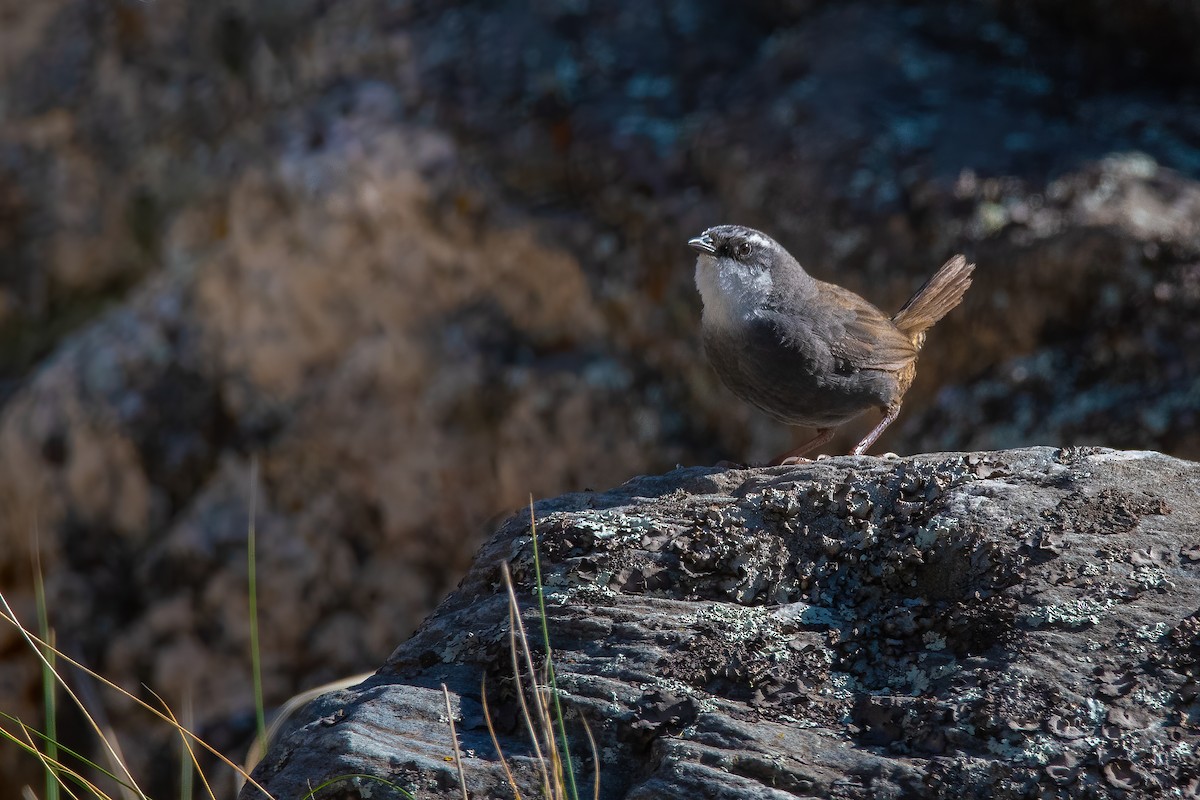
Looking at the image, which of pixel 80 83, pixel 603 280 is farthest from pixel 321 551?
pixel 80 83

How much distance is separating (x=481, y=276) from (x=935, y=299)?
243 centimetres

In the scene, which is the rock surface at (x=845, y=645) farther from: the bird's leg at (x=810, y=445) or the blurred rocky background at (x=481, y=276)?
the blurred rocky background at (x=481, y=276)

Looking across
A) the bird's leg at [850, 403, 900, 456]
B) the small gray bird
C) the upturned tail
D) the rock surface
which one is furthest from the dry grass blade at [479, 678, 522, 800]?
the upturned tail

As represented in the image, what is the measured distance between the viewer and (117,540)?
6.44 m

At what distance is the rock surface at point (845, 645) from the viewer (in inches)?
101

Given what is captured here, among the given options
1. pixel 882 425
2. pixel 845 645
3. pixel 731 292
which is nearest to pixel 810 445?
pixel 882 425

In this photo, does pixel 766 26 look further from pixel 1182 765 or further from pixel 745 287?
pixel 1182 765

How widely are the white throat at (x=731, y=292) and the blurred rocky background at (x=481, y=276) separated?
1.16 meters

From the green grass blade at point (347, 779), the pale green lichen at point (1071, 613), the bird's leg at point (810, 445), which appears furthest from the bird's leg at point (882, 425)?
the green grass blade at point (347, 779)

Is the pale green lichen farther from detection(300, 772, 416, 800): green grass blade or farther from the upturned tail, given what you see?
the upturned tail

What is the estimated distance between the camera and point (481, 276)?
6395 millimetres

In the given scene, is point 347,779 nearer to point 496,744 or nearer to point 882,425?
point 496,744

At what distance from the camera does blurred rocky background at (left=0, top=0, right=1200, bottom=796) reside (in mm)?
5859

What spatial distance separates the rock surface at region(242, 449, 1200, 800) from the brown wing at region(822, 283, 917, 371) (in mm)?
1386
